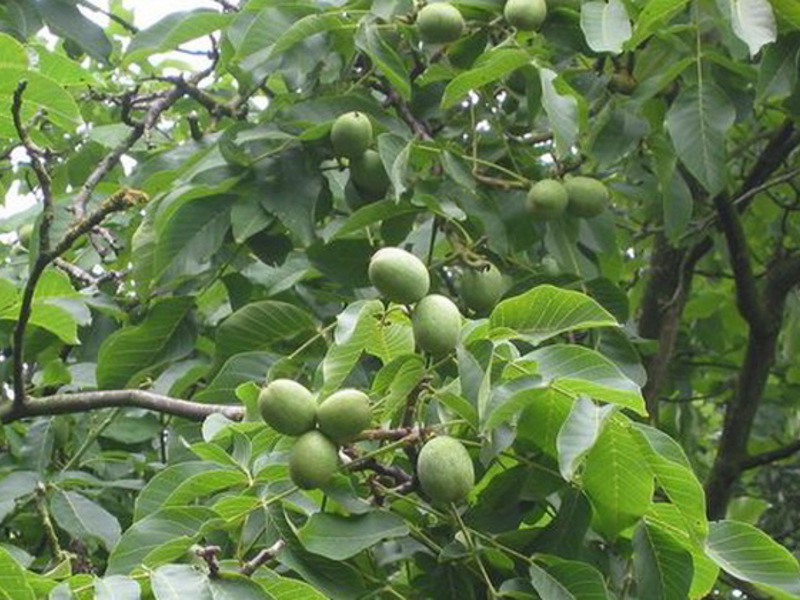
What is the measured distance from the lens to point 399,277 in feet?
5.02

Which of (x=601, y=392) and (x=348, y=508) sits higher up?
(x=601, y=392)

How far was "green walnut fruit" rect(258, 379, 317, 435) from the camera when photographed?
144 centimetres

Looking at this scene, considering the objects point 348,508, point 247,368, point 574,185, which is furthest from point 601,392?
point 574,185

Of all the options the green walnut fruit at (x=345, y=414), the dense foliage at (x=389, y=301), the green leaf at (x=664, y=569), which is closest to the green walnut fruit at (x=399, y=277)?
the dense foliage at (x=389, y=301)

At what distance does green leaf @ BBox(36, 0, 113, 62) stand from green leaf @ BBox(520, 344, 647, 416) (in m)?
1.22

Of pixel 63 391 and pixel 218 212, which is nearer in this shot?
pixel 218 212

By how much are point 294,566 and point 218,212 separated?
0.85 m

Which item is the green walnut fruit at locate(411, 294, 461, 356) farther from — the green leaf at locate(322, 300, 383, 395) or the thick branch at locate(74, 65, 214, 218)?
the thick branch at locate(74, 65, 214, 218)

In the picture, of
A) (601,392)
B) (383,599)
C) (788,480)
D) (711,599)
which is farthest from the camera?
(788,480)

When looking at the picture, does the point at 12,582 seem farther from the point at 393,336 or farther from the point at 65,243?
the point at 65,243

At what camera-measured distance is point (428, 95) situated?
238cm

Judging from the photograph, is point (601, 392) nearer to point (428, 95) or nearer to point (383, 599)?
point (383, 599)

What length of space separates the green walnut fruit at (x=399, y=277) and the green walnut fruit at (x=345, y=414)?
129 mm

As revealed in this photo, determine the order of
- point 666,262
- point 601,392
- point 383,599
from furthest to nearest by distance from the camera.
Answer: point 666,262 < point 383,599 < point 601,392
